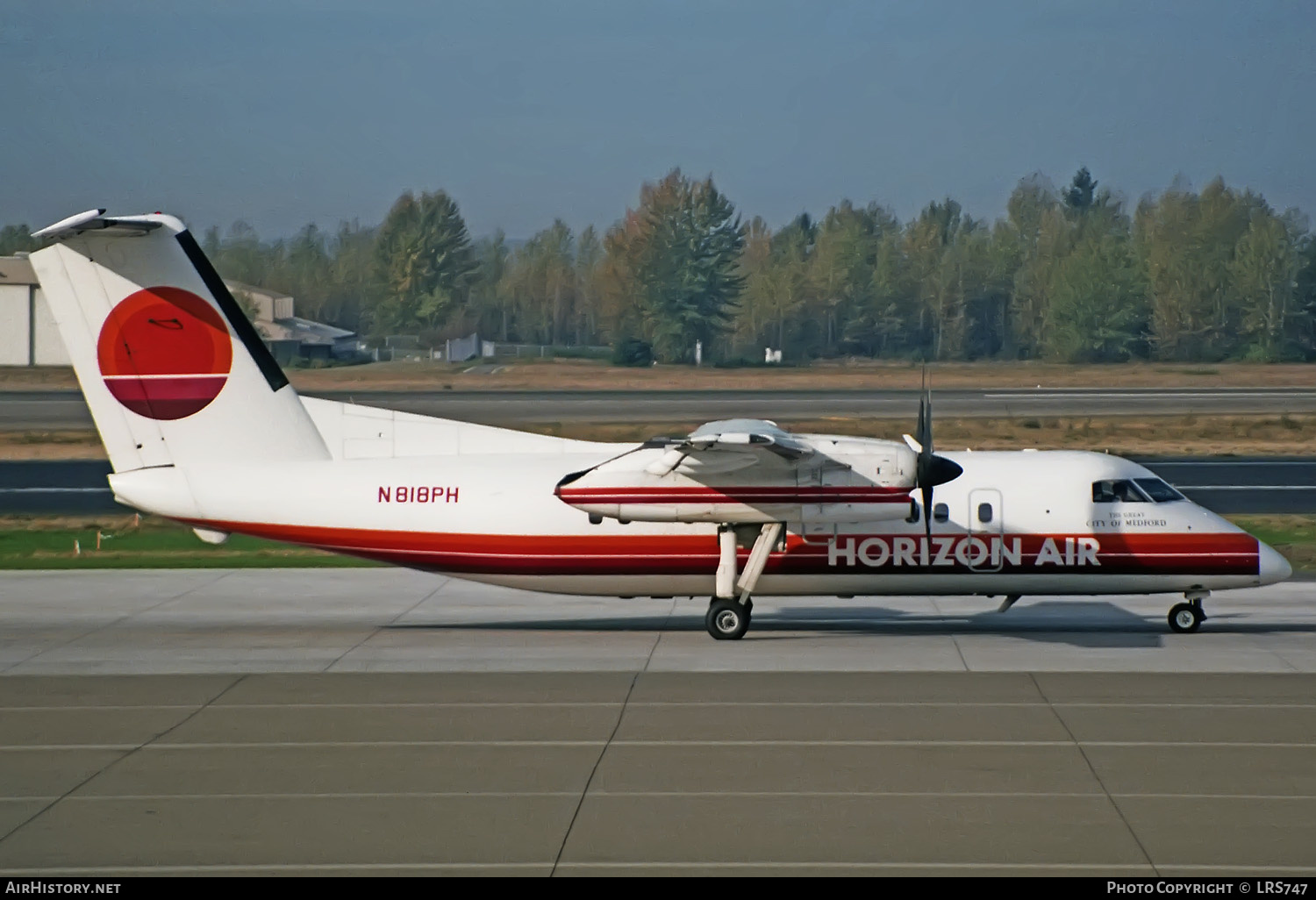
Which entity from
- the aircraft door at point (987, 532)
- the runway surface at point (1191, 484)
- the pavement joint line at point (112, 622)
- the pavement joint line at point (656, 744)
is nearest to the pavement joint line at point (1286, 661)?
the aircraft door at point (987, 532)

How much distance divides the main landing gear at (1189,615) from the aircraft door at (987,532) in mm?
2632

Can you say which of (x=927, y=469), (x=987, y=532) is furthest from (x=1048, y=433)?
(x=927, y=469)

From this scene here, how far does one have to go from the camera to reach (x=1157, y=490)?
66.2 ft

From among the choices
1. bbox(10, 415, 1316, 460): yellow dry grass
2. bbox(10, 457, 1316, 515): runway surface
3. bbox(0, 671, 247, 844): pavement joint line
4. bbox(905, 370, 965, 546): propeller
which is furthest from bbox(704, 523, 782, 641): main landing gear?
bbox(10, 415, 1316, 460): yellow dry grass

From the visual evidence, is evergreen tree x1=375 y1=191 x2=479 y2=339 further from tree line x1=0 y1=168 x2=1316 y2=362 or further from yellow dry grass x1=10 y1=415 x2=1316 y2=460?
yellow dry grass x1=10 y1=415 x2=1316 y2=460

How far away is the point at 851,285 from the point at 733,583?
4456 inches

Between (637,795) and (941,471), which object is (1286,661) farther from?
(637,795)

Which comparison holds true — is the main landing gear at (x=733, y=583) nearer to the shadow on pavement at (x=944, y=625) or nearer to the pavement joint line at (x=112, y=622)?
the shadow on pavement at (x=944, y=625)

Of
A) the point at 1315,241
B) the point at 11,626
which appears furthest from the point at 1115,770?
the point at 1315,241

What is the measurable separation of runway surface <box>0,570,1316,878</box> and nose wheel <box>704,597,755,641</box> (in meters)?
0.23

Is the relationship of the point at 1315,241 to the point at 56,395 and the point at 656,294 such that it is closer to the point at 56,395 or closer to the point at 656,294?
the point at 656,294

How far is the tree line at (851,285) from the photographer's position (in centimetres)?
11412

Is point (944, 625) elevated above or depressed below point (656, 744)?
below

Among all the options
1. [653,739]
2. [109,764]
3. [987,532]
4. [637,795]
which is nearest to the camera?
[637,795]
